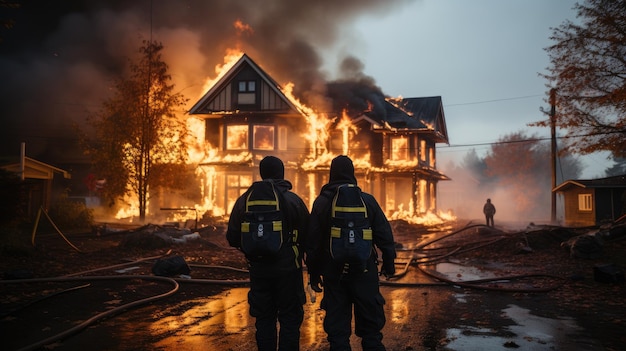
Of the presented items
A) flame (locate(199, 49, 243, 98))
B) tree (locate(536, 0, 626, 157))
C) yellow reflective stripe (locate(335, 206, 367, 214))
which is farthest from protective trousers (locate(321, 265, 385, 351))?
flame (locate(199, 49, 243, 98))

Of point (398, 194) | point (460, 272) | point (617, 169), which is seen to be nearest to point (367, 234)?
point (460, 272)

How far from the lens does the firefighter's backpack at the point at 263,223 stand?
4238 millimetres

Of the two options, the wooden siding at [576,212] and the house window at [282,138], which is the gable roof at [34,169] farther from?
the wooden siding at [576,212]

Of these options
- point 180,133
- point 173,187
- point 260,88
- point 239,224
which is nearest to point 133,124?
point 180,133

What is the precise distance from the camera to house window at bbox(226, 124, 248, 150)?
90.1ft

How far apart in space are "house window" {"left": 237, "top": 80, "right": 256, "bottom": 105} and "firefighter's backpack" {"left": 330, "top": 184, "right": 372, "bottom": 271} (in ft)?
78.4

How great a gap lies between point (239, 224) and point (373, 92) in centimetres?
2827

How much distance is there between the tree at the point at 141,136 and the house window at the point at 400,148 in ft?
45.1

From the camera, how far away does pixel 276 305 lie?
4457 millimetres

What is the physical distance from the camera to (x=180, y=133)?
23359 mm

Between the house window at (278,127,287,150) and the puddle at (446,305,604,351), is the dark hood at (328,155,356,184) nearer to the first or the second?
the puddle at (446,305,604,351)

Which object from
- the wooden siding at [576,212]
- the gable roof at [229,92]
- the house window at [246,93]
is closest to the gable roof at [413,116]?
the gable roof at [229,92]

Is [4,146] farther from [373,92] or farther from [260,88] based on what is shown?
[373,92]

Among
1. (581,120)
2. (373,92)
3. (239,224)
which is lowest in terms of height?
(239,224)
